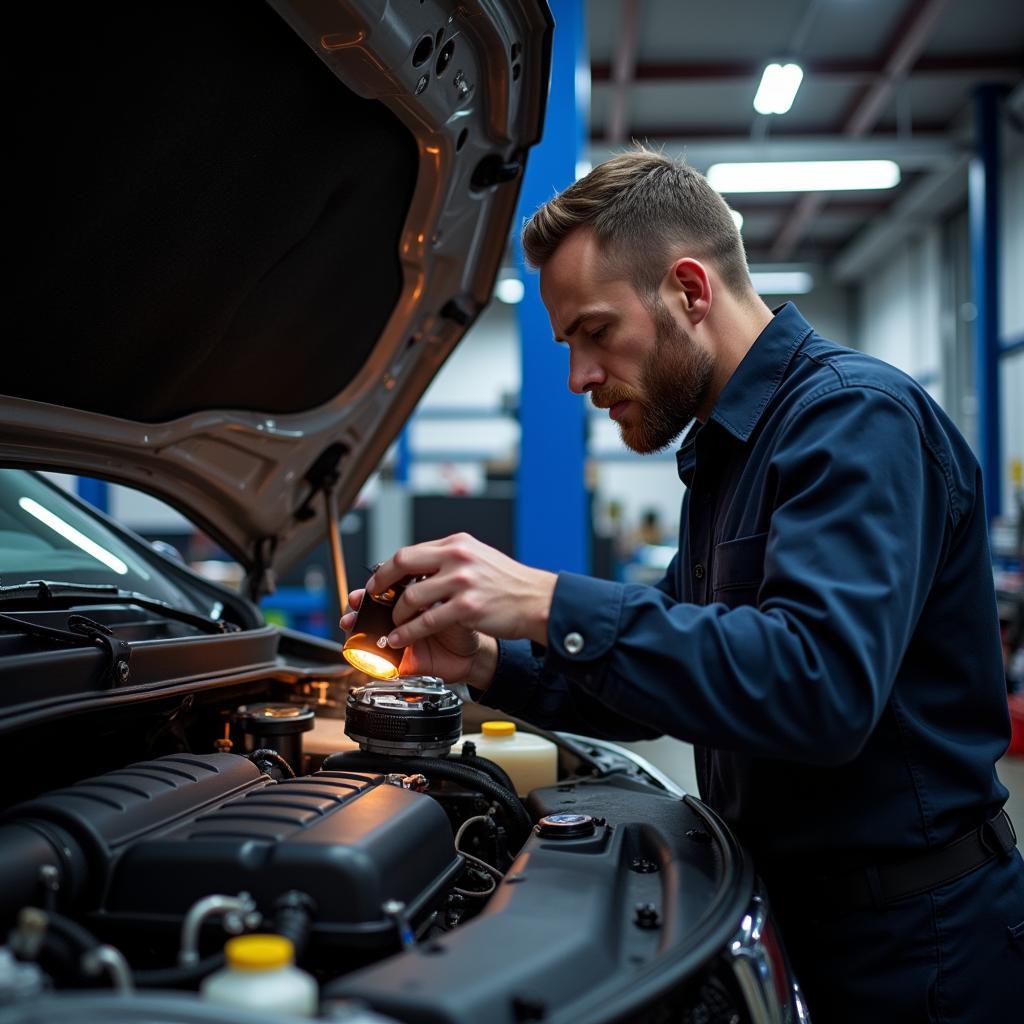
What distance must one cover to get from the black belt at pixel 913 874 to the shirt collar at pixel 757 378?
527mm

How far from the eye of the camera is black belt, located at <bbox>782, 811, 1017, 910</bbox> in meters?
1.10

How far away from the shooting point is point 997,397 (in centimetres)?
766

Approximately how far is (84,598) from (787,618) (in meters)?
1.02

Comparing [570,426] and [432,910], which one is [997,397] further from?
[432,910]

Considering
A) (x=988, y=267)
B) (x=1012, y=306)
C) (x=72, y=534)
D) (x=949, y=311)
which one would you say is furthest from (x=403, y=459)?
(x=72, y=534)

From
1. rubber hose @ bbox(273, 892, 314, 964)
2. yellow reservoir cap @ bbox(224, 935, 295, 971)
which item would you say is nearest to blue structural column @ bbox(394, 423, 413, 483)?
rubber hose @ bbox(273, 892, 314, 964)

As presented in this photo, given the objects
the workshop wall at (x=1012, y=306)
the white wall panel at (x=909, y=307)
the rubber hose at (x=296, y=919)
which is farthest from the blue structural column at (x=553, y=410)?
the white wall panel at (x=909, y=307)

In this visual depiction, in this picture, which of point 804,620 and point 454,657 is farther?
point 454,657

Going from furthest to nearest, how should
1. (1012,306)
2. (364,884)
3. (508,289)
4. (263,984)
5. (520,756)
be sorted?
(508,289)
(1012,306)
(520,756)
(364,884)
(263,984)

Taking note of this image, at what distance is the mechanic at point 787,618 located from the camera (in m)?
0.94

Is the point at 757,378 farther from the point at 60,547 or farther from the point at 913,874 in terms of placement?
the point at 60,547

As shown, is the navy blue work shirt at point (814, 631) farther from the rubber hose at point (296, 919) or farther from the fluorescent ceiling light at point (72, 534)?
the fluorescent ceiling light at point (72, 534)

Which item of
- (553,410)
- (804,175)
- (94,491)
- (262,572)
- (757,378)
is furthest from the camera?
(804,175)

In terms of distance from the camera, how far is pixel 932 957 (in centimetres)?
109
